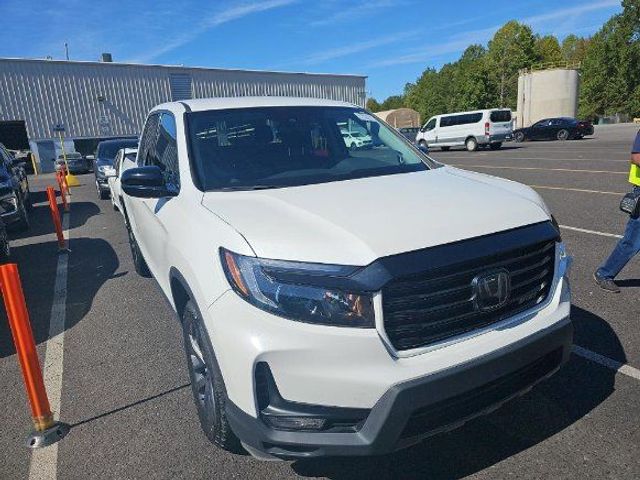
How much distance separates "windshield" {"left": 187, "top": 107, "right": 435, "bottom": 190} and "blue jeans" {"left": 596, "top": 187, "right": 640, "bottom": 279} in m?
2.16

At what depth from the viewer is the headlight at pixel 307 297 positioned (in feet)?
6.18

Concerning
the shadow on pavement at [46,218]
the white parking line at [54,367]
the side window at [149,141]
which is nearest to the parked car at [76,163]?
the shadow on pavement at [46,218]

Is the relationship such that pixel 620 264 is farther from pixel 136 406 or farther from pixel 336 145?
pixel 136 406

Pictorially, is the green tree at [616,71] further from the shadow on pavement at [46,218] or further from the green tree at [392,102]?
the green tree at [392,102]

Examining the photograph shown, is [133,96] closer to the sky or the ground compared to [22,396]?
closer to the sky

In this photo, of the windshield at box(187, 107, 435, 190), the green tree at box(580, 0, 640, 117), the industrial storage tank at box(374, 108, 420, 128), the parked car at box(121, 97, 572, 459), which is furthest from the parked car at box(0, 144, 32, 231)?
the green tree at box(580, 0, 640, 117)

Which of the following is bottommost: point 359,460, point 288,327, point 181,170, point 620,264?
point 359,460

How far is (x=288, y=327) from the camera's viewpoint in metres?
1.88

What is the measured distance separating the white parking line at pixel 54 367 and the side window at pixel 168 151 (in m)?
1.65

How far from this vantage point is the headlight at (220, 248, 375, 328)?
1884 mm

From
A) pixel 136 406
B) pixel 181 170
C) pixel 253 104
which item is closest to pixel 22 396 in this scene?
pixel 136 406

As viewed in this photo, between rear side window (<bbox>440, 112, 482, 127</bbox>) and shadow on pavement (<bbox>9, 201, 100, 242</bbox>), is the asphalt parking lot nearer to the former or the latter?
shadow on pavement (<bbox>9, 201, 100, 242</bbox>)

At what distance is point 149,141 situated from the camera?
4.47 metres

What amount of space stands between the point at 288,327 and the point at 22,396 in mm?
2498
